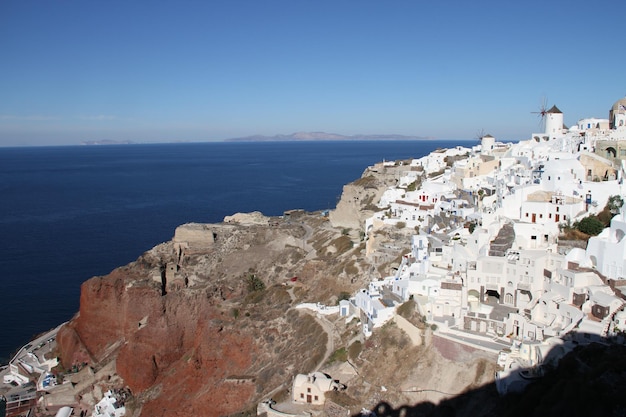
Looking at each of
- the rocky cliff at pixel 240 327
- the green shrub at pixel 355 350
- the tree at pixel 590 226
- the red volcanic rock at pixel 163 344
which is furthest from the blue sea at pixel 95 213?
the tree at pixel 590 226

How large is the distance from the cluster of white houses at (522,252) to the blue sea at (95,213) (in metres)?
37.1

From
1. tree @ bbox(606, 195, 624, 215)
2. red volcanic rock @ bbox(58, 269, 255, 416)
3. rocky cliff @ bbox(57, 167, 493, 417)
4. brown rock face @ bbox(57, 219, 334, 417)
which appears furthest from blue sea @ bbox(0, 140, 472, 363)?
tree @ bbox(606, 195, 624, 215)

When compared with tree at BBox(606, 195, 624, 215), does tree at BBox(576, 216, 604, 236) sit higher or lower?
lower

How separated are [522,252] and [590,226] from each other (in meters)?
4.91

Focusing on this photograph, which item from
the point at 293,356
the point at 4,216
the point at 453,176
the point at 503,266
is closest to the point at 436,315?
the point at 503,266

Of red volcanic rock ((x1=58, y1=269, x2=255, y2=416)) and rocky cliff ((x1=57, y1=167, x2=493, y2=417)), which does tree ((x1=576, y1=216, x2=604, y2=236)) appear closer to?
rocky cliff ((x1=57, y1=167, x2=493, y2=417))

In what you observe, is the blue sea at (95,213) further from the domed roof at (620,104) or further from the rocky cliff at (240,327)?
the domed roof at (620,104)

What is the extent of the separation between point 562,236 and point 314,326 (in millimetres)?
17575

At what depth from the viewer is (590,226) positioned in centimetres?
3120

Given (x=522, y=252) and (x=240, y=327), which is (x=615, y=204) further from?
(x=240, y=327)

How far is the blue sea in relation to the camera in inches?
2267

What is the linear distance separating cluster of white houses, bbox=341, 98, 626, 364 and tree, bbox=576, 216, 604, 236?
111cm

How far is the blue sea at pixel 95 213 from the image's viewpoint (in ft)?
189

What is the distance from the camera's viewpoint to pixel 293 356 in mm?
36781
